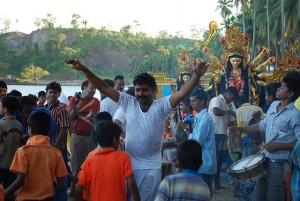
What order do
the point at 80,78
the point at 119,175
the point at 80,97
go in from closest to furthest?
1. the point at 119,175
2. the point at 80,97
3. the point at 80,78

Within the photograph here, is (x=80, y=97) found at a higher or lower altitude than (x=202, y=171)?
higher

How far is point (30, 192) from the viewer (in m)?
4.67

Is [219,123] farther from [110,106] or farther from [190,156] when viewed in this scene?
[190,156]

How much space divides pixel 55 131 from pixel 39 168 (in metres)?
2.18

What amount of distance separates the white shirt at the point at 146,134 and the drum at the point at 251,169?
1.34 m

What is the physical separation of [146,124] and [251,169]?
156 centimetres

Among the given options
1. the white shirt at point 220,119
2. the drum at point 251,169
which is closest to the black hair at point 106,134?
the drum at point 251,169

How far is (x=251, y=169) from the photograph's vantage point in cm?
564

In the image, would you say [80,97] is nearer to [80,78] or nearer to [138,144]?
[138,144]

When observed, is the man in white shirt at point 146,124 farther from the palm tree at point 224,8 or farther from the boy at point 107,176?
the palm tree at point 224,8

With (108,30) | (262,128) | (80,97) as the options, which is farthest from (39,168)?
(108,30)

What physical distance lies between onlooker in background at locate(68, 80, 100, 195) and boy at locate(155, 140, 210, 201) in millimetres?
4547

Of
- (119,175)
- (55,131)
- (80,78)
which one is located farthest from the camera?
(80,78)

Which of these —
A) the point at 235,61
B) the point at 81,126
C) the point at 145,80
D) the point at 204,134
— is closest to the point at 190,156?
the point at 145,80
